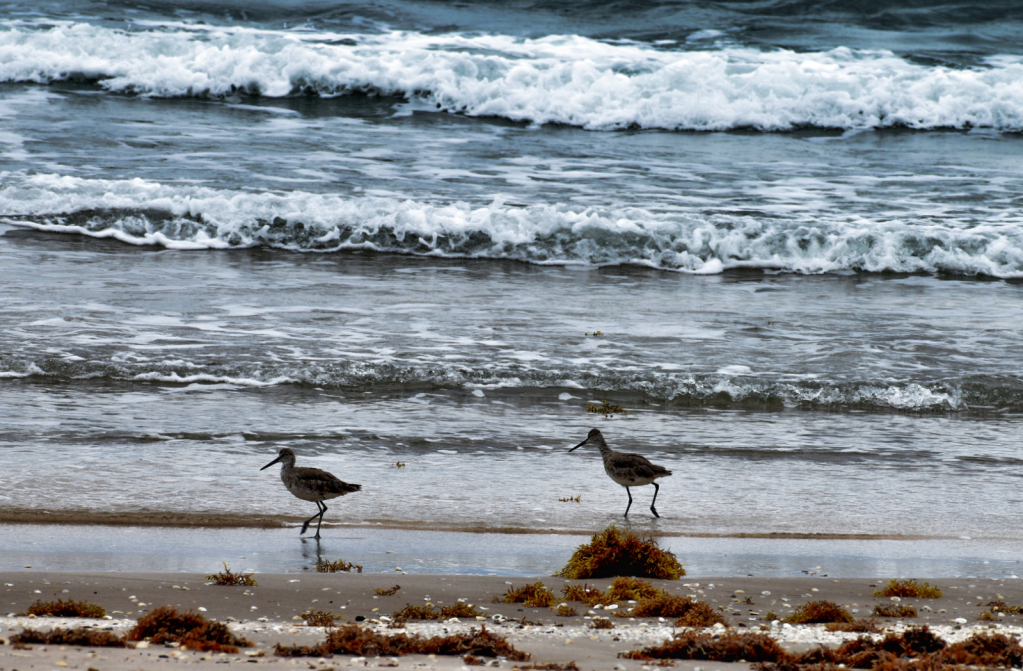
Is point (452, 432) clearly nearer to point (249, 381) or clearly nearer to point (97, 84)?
point (249, 381)

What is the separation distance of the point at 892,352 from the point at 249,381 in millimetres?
5595

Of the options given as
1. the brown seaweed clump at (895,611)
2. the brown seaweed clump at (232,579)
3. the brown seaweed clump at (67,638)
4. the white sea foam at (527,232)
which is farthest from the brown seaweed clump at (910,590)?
the white sea foam at (527,232)

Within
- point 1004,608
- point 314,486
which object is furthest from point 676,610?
point 314,486

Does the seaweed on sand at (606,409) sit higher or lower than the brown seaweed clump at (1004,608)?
lower

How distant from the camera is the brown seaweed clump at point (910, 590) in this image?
4.79 m

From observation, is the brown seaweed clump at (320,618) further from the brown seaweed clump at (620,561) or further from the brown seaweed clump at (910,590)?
the brown seaweed clump at (910,590)

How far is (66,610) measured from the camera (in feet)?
13.8

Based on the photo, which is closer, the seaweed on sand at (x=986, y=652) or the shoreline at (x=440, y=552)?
the seaweed on sand at (x=986, y=652)

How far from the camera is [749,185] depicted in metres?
17.2

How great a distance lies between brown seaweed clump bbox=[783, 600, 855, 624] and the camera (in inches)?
173

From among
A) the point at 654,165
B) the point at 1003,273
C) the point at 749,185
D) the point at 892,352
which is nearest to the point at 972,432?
the point at 892,352

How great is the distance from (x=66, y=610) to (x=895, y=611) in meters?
3.23

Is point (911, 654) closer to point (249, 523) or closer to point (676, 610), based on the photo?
point (676, 610)

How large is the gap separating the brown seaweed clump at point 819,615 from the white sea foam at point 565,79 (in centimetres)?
1731
